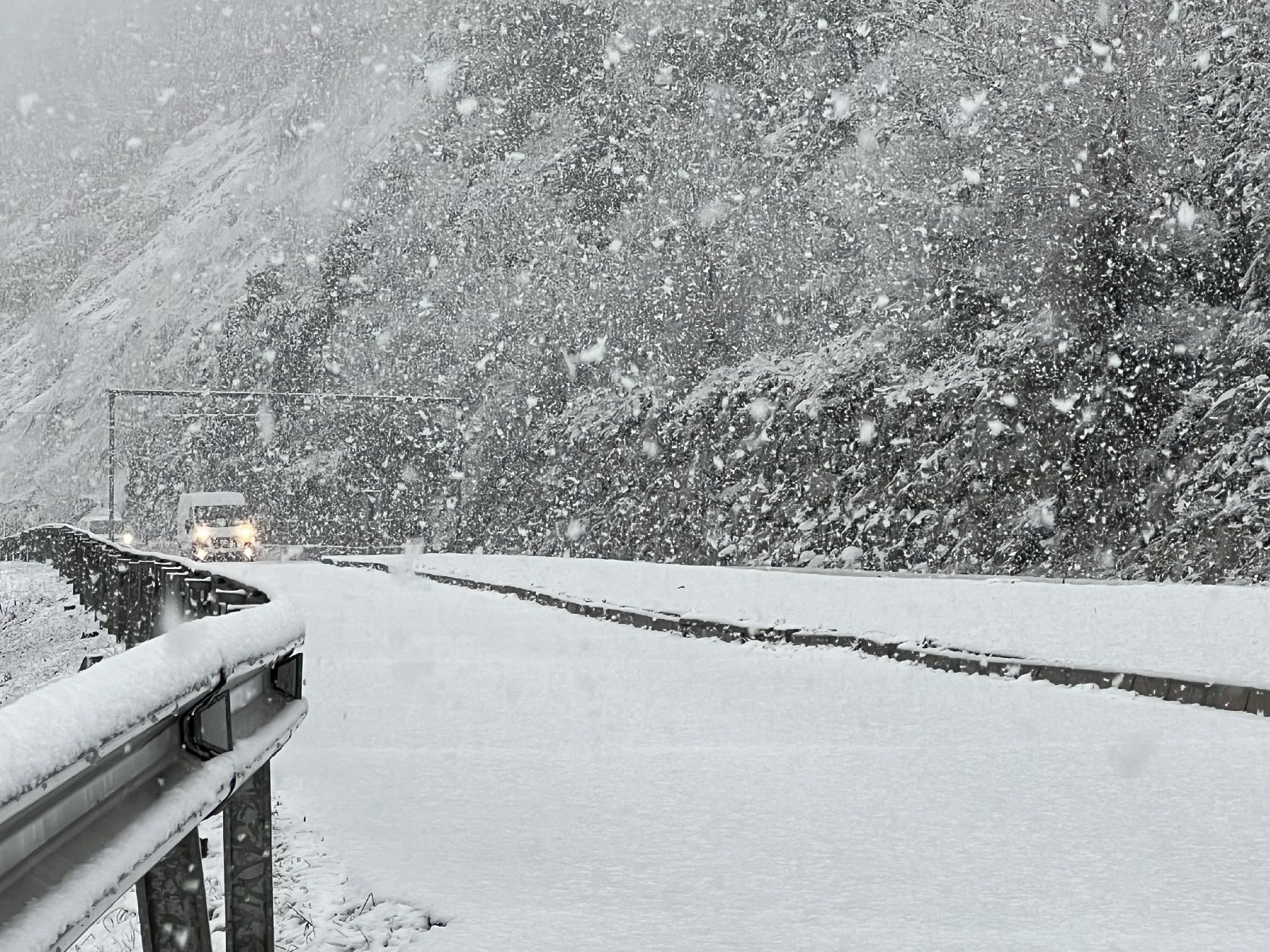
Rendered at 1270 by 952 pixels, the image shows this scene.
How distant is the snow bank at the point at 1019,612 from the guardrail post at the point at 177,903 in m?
9.09

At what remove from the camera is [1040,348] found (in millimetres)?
32812

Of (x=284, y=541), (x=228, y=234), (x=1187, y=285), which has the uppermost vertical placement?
(x=228, y=234)

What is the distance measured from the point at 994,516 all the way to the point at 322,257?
54869 mm

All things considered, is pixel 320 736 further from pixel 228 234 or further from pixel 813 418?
pixel 228 234

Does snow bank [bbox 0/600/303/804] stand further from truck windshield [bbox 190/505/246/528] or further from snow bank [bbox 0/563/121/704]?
truck windshield [bbox 190/505/246/528]

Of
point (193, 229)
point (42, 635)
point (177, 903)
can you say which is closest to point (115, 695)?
point (177, 903)

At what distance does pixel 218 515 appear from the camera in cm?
7006

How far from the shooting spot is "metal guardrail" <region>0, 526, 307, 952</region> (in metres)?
2.98

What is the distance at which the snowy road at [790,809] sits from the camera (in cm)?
567

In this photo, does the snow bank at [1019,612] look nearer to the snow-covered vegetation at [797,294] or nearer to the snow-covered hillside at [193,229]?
the snow-covered vegetation at [797,294]

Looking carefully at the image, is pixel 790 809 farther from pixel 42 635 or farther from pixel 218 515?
pixel 218 515

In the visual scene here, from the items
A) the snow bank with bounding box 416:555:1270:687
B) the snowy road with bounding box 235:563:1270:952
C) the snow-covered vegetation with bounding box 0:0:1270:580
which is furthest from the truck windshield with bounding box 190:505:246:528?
the snowy road with bounding box 235:563:1270:952

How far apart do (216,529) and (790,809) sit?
63.2 meters

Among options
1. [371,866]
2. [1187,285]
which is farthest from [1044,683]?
[1187,285]
